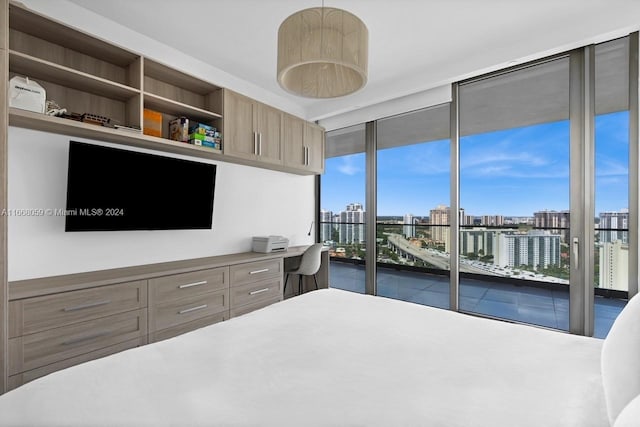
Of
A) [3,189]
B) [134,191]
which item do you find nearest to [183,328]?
[134,191]

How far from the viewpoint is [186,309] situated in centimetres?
243

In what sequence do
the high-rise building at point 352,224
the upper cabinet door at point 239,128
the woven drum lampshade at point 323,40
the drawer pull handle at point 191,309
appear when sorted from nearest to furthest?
the woven drum lampshade at point 323,40 < the drawer pull handle at point 191,309 < the upper cabinet door at point 239,128 < the high-rise building at point 352,224

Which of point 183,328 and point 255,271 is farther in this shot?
point 255,271

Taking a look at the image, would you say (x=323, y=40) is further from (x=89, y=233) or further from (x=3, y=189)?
(x=89, y=233)

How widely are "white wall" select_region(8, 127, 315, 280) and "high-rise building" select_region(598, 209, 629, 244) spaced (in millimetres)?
3229

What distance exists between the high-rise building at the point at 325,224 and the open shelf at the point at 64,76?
283 centimetres

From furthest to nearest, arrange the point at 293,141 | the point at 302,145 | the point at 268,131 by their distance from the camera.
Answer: the point at 302,145, the point at 293,141, the point at 268,131

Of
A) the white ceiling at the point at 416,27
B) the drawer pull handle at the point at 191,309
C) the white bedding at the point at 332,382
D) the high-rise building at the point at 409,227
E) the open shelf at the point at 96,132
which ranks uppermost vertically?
the white ceiling at the point at 416,27

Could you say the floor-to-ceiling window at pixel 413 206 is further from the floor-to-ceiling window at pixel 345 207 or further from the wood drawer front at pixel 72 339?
the wood drawer front at pixel 72 339

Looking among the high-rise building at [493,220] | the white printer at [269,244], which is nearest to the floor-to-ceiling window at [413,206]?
the high-rise building at [493,220]

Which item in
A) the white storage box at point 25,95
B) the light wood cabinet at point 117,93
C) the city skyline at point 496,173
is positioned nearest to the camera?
the white storage box at point 25,95

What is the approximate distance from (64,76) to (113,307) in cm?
157

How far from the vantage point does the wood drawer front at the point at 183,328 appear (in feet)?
7.39

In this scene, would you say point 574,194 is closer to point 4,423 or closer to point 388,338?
point 388,338
